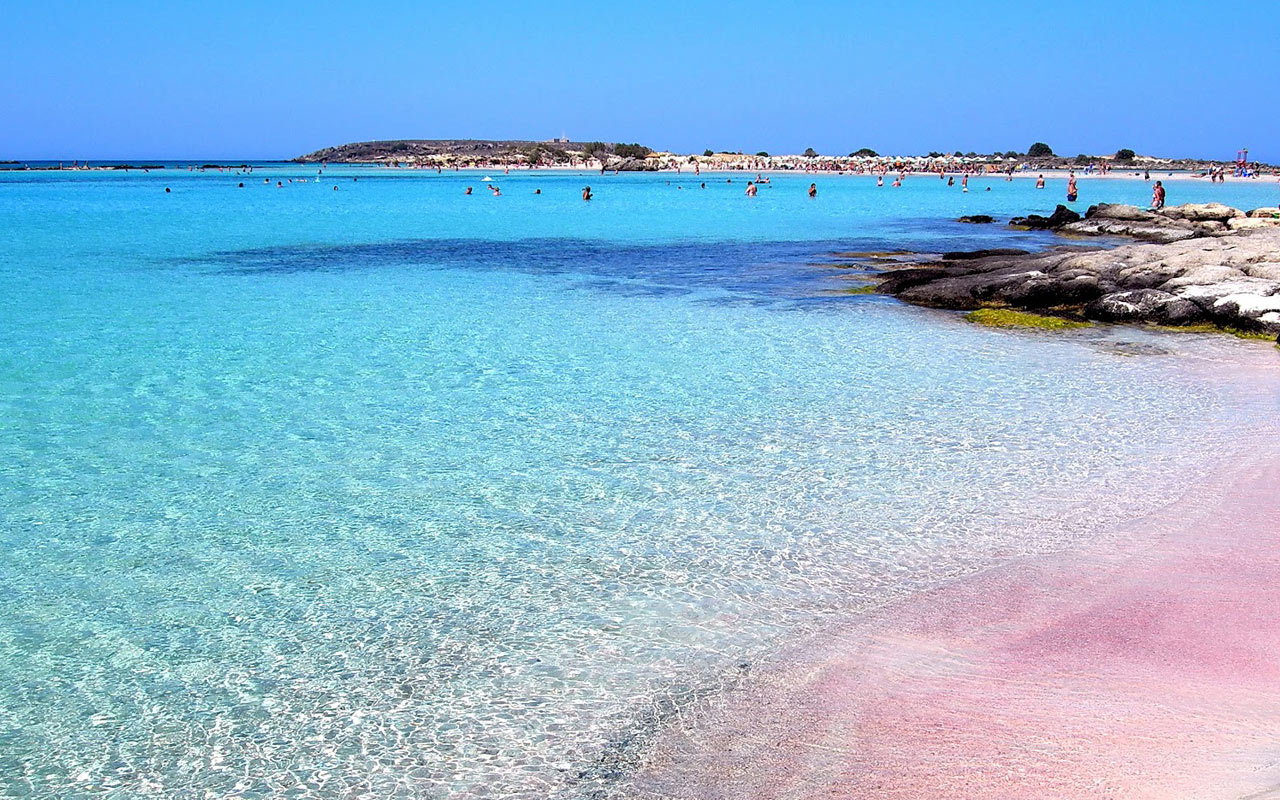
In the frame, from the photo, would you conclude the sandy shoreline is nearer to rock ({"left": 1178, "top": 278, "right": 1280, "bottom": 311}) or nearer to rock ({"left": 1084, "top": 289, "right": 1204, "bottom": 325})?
rock ({"left": 1084, "top": 289, "right": 1204, "bottom": 325})

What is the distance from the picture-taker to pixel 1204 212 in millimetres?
37812

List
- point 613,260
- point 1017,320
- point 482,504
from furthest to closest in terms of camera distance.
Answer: point 613,260 < point 1017,320 < point 482,504

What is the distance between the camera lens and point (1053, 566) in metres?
7.34

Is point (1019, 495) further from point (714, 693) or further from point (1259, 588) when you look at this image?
point (714, 693)

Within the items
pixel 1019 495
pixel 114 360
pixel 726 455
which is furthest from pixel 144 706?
pixel 114 360

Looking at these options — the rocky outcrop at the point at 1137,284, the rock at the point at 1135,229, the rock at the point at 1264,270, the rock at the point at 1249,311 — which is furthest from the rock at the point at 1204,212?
the rock at the point at 1249,311

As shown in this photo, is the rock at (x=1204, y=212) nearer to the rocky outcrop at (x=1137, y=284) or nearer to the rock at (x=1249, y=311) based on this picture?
the rocky outcrop at (x=1137, y=284)

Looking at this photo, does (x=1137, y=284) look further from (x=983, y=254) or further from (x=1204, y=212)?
(x=1204, y=212)

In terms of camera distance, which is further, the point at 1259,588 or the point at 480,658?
the point at 1259,588

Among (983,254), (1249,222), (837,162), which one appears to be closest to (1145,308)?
(983,254)

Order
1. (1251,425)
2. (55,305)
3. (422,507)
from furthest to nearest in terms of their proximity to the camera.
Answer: (55,305) < (1251,425) < (422,507)

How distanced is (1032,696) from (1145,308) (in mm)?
14876

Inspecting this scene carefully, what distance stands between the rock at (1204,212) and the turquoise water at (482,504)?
2423cm

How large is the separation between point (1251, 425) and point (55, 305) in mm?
20259
